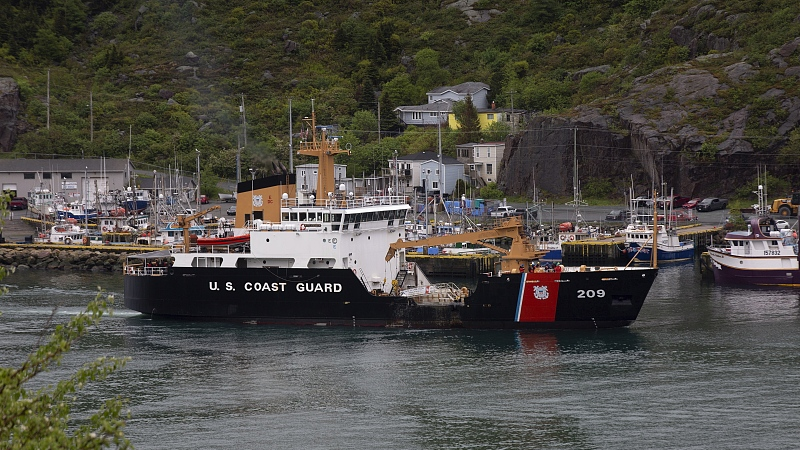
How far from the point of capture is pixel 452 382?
3191 cm

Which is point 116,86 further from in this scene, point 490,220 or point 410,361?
point 410,361

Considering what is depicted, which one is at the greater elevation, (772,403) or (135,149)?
(135,149)

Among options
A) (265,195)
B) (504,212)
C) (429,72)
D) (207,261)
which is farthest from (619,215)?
(429,72)

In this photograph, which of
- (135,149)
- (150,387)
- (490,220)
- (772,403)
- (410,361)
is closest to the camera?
(772,403)

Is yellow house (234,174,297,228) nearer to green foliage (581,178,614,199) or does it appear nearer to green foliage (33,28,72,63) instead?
green foliage (581,178,614,199)

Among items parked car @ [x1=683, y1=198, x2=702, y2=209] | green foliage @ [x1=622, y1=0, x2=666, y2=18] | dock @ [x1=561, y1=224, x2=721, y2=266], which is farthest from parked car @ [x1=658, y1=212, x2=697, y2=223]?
green foliage @ [x1=622, y1=0, x2=666, y2=18]

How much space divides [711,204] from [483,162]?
17626 mm

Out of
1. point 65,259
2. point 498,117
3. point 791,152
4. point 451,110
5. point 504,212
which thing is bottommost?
point 65,259

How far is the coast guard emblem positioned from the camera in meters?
37.9

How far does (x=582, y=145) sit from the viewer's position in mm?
73938

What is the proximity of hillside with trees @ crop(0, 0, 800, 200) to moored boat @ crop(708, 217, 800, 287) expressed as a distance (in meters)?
19.7

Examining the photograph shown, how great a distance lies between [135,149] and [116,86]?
13524 millimetres

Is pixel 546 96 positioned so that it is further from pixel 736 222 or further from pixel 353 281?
pixel 353 281

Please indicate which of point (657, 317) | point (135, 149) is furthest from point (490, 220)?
point (135, 149)
